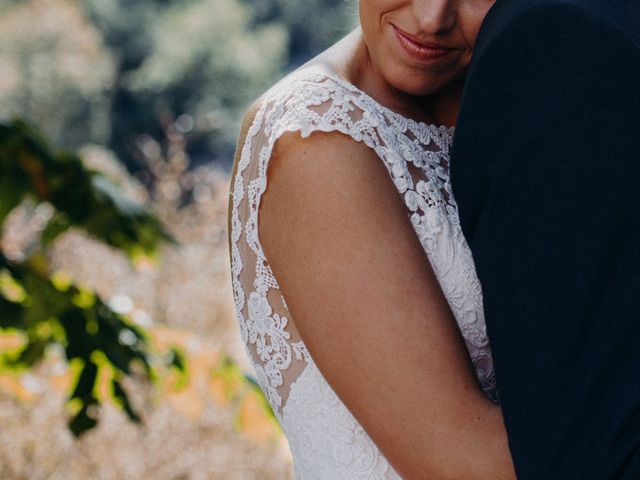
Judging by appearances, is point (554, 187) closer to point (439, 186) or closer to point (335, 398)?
point (439, 186)

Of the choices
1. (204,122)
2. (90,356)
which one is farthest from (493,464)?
(204,122)

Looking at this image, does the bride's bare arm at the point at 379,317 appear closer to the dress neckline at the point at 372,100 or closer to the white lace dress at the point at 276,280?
the white lace dress at the point at 276,280

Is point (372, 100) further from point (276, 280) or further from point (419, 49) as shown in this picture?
point (276, 280)

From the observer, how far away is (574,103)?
1.09 meters

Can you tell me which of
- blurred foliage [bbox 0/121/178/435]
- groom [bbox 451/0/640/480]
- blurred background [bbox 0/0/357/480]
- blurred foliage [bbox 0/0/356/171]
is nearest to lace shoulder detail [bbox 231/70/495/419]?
groom [bbox 451/0/640/480]

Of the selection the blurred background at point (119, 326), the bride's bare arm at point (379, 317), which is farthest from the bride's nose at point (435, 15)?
the blurred background at point (119, 326)

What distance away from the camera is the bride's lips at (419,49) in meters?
1.58

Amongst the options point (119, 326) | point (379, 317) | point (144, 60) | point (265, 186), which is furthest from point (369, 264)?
point (144, 60)

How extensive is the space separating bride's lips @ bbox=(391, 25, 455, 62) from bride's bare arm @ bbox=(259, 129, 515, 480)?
29cm

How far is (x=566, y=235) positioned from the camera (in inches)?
43.3

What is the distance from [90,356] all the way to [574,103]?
152 cm

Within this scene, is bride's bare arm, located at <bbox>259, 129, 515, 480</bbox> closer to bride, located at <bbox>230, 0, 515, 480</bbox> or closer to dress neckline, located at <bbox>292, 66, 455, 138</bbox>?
bride, located at <bbox>230, 0, 515, 480</bbox>

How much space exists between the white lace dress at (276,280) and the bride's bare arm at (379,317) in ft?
0.25

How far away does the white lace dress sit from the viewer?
1.44 meters
